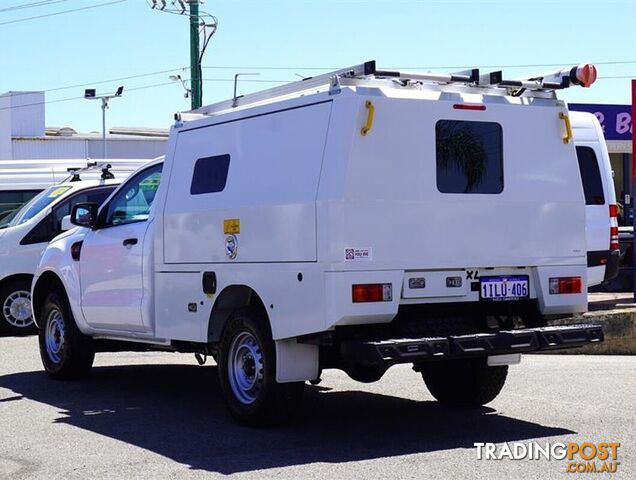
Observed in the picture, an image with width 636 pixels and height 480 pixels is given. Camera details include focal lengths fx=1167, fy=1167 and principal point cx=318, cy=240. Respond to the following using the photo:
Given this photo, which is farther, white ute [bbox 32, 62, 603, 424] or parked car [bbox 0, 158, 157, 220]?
parked car [bbox 0, 158, 157, 220]

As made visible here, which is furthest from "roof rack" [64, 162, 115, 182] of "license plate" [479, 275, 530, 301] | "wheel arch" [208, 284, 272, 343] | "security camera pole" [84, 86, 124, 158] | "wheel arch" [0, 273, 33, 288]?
"security camera pole" [84, 86, 124, 158]

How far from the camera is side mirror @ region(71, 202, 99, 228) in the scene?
37.2 feet

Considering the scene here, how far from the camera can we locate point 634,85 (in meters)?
16.8

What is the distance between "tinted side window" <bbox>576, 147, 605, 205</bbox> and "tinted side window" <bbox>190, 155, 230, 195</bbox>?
24.4 ft

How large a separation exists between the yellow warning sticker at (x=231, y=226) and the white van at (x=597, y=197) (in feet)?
24.2

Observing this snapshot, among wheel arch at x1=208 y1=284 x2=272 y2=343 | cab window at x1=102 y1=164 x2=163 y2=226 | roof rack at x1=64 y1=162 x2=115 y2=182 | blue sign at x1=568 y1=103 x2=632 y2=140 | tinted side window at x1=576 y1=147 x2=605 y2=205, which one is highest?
blue sign at x1=568 y1=103 x2=632 y2=140

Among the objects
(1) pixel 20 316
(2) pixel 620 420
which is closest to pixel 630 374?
(2) pixel 620 420

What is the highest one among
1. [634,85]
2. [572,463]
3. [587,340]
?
[634,85]

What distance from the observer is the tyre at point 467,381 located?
973 cm

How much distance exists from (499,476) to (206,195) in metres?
3.60

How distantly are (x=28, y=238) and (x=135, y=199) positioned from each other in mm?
5804

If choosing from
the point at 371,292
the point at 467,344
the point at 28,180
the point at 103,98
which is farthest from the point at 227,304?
the point at 103,98

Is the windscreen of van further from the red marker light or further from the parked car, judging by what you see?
the red marker light

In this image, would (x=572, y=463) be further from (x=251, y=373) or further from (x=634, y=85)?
(x=634, y=85)
